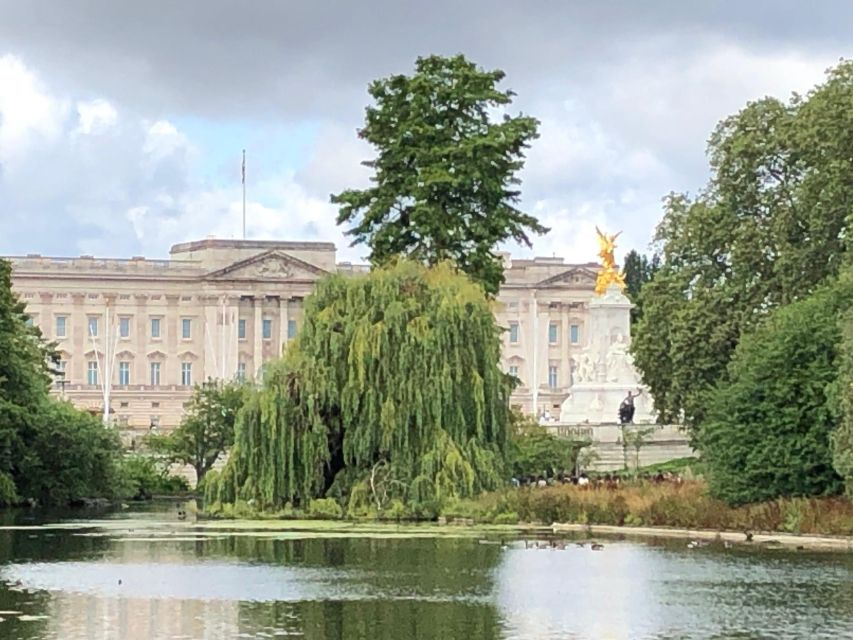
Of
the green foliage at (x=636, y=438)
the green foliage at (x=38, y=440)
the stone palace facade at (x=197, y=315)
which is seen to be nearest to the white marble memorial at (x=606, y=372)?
the green foliage at (x=636, y=438)

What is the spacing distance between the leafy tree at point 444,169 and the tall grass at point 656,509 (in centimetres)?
907

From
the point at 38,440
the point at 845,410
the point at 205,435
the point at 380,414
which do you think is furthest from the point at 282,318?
the point at 845,410

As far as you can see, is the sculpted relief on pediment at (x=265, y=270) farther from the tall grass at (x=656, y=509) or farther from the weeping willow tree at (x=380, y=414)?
the tall grass at (x=656, y=509)

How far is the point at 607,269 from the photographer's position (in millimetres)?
100812

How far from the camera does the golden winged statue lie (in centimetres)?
9956

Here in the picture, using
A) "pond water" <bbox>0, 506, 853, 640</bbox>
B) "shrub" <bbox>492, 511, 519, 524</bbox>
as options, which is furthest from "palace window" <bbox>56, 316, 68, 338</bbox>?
"pond water" <bbox>0, 506, 853, 640</bbox>

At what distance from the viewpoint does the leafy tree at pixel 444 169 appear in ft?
206

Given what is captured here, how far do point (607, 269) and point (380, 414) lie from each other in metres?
46.8

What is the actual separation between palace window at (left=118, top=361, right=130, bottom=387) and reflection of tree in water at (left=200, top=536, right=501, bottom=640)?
115973 mm

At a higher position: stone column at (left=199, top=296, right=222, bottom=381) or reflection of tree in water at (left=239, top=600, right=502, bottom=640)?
stone column at (left=199, top=296, right=222, bottom=381)

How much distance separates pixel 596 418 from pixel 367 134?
3430 cm

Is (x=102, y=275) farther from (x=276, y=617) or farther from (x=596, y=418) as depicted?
(x=276, y=617)

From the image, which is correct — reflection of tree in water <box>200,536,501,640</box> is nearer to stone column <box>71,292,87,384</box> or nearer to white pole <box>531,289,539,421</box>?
white pole <box>531,289,539,421</box>

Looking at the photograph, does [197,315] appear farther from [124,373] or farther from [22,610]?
[22,610]
